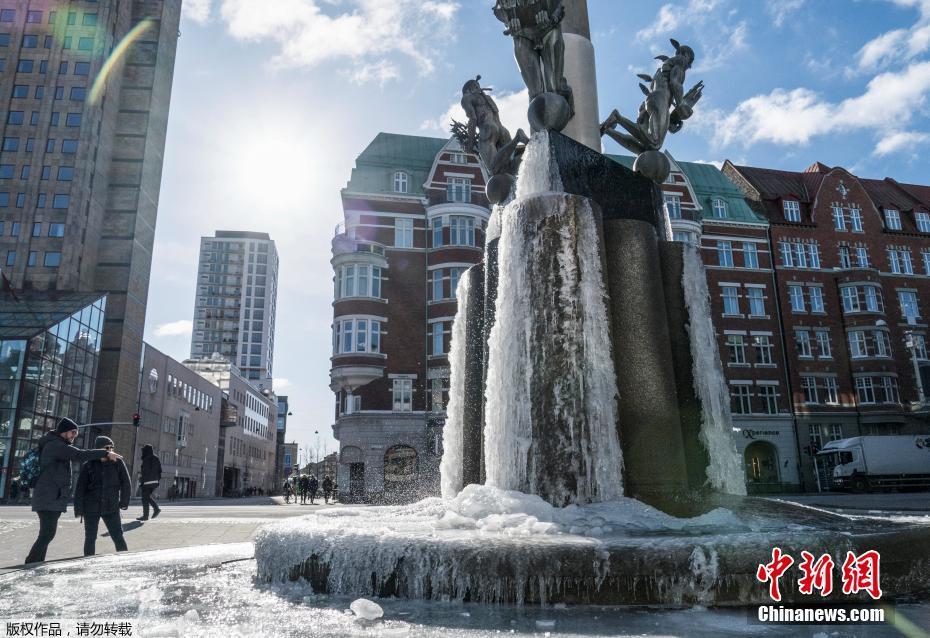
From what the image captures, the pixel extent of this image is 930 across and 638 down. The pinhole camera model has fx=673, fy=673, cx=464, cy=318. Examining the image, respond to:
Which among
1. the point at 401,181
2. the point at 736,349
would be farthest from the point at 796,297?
the point at 401,181

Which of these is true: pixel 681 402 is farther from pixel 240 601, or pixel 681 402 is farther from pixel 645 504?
pixel 240 601

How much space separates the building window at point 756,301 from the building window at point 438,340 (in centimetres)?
2124

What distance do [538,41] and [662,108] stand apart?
1.94m

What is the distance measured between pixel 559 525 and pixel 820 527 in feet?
6.10

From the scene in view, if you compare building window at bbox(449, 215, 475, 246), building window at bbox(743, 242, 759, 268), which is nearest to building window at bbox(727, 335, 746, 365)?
building window at bbox(743, 242, 759, 268)

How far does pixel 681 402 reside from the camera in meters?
7.29

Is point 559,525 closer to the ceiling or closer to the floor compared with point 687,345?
closer to the floor

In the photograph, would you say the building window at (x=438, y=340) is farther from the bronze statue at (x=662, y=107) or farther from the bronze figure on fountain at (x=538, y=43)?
the bronze figure on fountain at (x=538, y=43)

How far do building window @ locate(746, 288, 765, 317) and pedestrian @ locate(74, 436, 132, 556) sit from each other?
43336 mm

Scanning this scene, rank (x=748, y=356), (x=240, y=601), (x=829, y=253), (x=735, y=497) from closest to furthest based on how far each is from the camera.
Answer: (x=240, y=601), (x=735, y=497), (x=748, y=356), (x=829, y=253)

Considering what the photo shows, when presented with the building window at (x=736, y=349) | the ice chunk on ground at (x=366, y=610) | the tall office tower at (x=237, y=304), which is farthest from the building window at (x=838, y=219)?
the tall office tower at (x=237, y=304)

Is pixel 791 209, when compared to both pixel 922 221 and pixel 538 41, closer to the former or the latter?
pixel 922 221

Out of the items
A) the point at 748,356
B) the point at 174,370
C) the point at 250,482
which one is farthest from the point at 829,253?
the point at 250,482

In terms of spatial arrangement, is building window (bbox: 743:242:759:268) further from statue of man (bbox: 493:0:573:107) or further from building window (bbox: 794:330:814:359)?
statue of man (bbox: 493:0:573:107)
